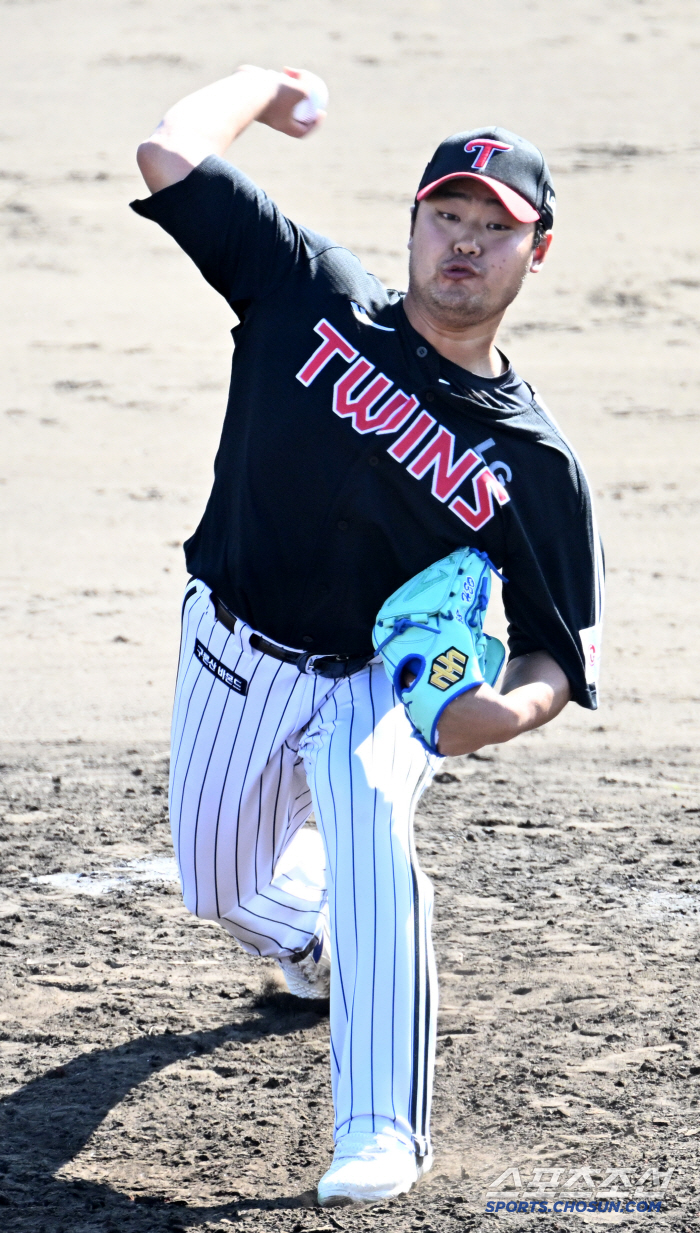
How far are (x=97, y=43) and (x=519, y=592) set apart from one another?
347 inches

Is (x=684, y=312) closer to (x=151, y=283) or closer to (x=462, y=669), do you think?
(x=151, y=283)

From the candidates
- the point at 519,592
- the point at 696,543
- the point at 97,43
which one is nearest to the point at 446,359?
the point at 519,592

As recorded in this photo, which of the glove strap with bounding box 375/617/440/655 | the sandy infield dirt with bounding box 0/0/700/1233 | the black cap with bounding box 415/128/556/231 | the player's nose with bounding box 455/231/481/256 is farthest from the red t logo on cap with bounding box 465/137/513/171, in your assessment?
the sandy infield dirt with bounding box 0/0/700/1233

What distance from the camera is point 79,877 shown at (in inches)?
153

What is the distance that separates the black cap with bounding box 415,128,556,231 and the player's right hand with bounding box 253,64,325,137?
13.1 inches

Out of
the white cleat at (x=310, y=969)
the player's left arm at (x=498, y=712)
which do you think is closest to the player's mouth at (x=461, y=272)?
the player's left arm at (x=498, y=712)

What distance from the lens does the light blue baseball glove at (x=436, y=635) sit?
252 cm

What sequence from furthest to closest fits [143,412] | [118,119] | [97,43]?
[97,43] < [118,119] < [143,412]

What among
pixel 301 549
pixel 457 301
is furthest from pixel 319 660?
pixel 457 301

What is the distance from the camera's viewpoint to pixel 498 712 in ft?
8.29

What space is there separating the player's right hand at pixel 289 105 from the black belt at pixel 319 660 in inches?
40.5

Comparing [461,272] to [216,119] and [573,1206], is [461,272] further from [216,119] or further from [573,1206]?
[573,1206]

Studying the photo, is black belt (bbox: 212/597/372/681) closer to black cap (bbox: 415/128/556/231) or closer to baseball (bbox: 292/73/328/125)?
black cap (bbox: 415/128/556/231)

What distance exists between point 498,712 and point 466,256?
826 millimetres
